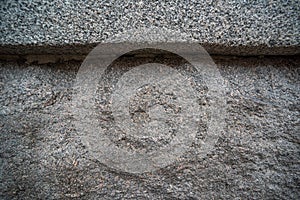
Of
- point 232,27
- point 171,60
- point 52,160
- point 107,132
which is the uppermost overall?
point 232,27

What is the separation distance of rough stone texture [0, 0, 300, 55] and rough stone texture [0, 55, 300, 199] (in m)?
0.05

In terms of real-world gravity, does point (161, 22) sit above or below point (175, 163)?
above

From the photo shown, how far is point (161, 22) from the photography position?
1.88 ft

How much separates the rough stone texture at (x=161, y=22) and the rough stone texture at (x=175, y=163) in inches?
2.2

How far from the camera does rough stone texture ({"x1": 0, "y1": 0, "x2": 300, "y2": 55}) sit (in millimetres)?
570

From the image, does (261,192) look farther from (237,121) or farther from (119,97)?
(119,97)

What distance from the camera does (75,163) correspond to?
609 mm

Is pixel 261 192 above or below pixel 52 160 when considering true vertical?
above

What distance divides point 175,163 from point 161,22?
1.02 ft

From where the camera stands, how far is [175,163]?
0.60 meters

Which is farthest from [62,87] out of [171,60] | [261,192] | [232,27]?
[261,192]

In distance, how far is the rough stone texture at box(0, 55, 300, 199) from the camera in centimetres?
59

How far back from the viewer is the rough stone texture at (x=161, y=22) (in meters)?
0.57

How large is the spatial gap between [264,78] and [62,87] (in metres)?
0.46
